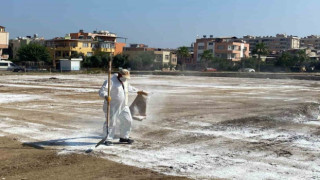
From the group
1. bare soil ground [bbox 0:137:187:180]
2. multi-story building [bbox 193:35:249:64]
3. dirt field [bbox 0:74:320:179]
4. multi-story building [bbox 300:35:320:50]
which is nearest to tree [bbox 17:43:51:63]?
multi-story building [bbox 193:35:249:64]

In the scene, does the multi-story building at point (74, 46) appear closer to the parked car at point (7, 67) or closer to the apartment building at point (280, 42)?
the parked car at point (7, 67)

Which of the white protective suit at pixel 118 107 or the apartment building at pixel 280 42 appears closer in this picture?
the white protective suit at pixel 118 107

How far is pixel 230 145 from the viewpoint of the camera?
8.20 metres

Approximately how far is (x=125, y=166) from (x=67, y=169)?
864 millimetres

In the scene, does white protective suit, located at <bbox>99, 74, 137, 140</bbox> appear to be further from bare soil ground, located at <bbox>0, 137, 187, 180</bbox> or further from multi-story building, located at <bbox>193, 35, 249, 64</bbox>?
multi-story building, located at <bbox>193, 35, 249, 64</bbox>

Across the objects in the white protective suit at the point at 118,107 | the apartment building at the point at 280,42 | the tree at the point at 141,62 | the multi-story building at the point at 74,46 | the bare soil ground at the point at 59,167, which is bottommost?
the bare soil ground at the point at 59,167

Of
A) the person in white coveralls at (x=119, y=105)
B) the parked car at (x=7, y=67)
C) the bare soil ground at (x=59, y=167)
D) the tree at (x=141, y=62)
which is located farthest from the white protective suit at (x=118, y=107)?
the tree at (x=141, y=62)

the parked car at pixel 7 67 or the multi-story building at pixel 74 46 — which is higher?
the multi-story building at pixel 74 46

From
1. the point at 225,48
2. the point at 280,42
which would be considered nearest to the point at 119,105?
the point at 225,48

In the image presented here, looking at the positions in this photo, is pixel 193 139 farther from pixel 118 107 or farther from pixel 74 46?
pixel 74 46

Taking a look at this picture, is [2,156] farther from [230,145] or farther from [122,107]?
[230,145]

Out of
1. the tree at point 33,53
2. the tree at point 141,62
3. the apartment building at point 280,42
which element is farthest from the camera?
the apartment building at point 280,42

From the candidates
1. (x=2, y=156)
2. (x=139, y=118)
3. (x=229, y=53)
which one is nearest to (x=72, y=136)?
(x=139, y=118)

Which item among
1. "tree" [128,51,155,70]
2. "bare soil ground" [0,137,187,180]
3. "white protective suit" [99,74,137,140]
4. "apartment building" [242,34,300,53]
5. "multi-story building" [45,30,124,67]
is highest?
"apartment building" [242,34,300,53]
